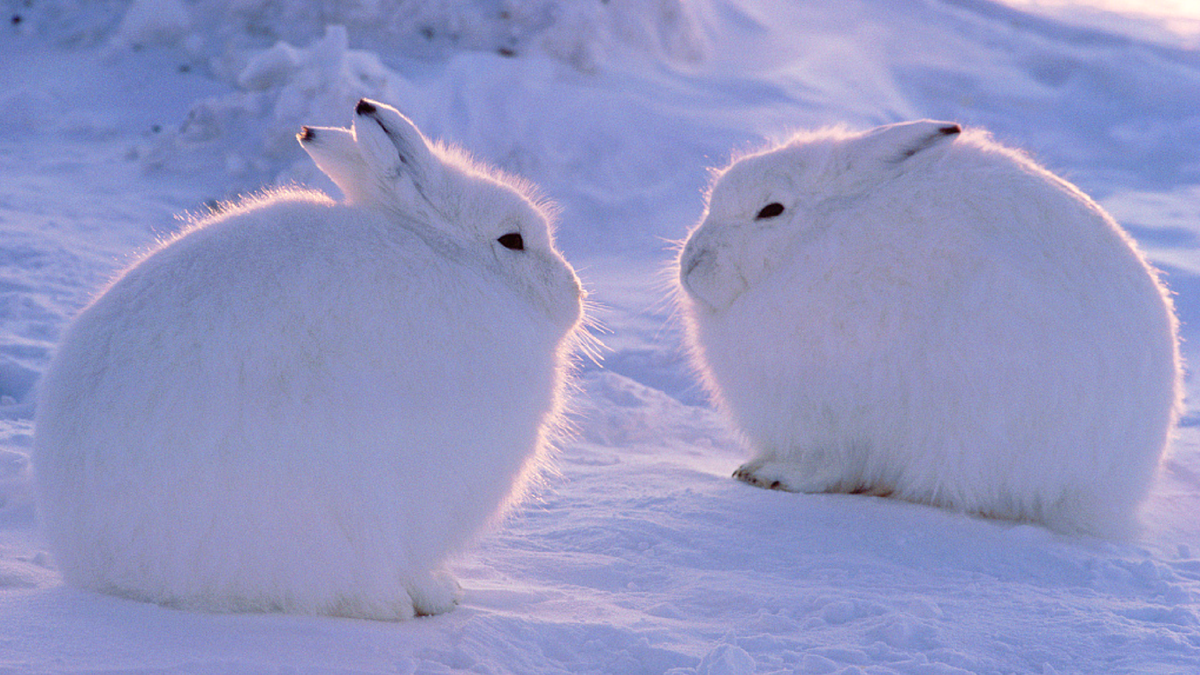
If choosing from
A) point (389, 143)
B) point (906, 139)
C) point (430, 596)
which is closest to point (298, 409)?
point (430, 596)

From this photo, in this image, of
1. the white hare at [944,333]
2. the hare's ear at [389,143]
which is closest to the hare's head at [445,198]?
the hare's ear at [389,143]

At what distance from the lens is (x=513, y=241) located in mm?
3066

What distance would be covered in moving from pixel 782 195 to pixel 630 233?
151 inches

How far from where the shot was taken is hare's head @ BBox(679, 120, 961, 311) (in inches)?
164

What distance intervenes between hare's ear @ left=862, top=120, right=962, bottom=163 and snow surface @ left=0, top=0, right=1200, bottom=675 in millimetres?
1395

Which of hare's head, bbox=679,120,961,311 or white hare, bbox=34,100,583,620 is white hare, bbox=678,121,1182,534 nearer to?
hare's head, bbox=679,120,961,311

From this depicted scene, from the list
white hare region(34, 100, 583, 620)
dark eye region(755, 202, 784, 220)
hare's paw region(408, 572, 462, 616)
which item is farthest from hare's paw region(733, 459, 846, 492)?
hare's paw region(408, 572, 462, 616)

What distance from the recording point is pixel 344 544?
2.48 meters

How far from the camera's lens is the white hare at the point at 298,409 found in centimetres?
236

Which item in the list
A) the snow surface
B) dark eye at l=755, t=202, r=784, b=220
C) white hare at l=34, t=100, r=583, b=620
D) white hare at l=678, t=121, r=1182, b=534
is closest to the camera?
white hare at l=34, t=100, r=583, b=620

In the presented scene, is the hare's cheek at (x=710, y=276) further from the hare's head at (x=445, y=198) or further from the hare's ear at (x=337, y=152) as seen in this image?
the hare's ear at (x=337, y=152)

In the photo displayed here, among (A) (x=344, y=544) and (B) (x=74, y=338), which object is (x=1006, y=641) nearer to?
(A) (x=344, y=544)

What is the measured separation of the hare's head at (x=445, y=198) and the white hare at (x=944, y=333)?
1.33 m

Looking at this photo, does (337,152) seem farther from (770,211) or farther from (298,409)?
(770,211)
